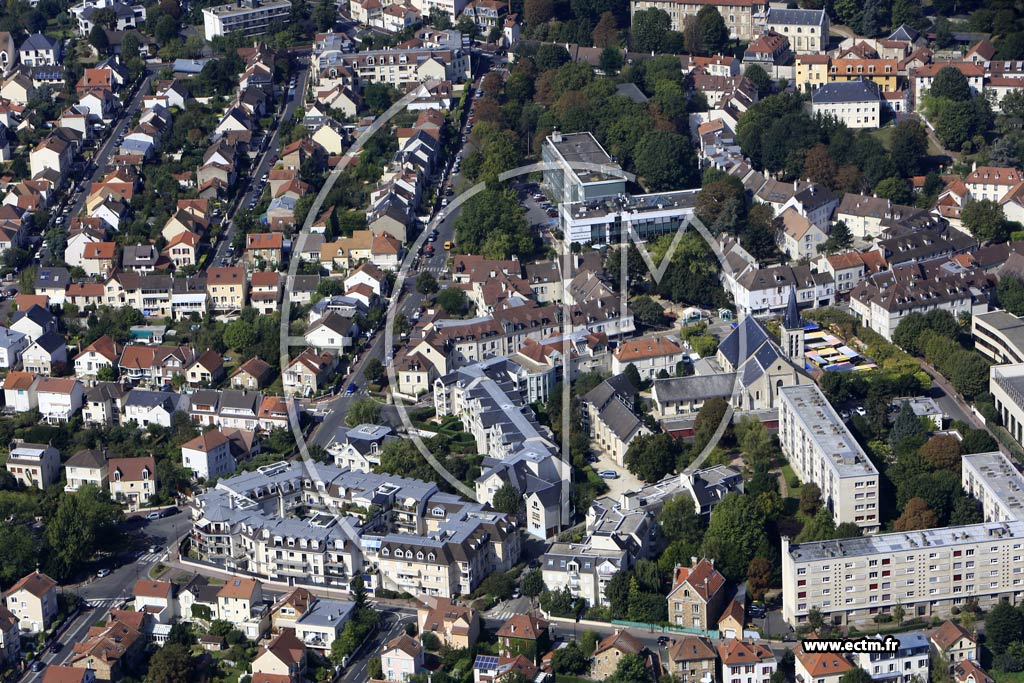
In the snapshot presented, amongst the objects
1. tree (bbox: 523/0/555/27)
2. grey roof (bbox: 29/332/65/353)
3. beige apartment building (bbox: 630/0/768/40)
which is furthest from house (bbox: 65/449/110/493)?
beige apartment building (bbox: 630/0/768/40)

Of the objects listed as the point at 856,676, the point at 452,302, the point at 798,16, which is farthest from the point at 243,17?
the point at 856,676

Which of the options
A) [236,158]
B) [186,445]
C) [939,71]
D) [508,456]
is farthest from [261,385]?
[939,71]

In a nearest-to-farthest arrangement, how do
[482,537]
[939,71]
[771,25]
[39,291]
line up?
1. [482,537]
2. [39,291]
3. [939,71]
4. [771,25]

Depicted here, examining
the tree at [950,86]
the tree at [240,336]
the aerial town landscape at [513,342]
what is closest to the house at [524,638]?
the aerial town landscape at [513,342]

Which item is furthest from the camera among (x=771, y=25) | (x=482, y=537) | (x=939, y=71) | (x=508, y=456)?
(x=771, y=25)

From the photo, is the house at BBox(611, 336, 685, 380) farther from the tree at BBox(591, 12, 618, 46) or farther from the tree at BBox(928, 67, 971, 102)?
the tree at BBox(591, 12, 618, 46)

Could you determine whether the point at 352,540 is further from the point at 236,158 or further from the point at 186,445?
the point at 236,158
